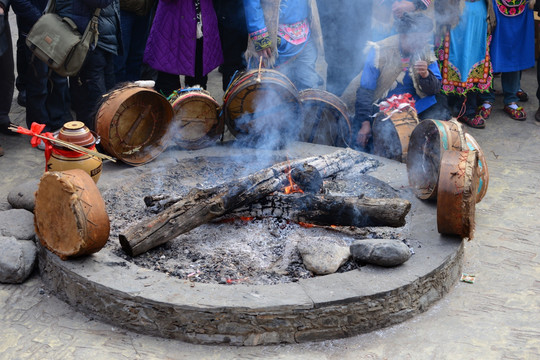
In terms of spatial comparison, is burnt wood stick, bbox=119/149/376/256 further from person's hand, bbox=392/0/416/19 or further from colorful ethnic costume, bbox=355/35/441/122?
person's hand, bbox=392/0/416/19

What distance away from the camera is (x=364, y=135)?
248 inches

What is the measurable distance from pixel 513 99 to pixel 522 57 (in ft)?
1.63

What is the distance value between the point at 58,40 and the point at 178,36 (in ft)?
3.87

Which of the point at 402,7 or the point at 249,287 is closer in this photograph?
the point at 249,287

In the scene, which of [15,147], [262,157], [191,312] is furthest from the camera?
[15,147]

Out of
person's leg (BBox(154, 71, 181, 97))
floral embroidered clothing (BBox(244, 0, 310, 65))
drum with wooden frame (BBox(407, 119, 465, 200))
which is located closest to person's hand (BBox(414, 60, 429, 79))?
floral embroidered clothing (BBox(244, 0, 310, 65))

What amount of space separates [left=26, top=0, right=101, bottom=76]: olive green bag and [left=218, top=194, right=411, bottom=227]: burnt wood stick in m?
2.21

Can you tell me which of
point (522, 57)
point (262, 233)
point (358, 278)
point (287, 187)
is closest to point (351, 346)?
point (358, 278)

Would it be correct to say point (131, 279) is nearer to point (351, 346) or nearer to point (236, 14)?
point (351, 346)

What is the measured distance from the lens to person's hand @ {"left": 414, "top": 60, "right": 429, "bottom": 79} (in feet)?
20.7

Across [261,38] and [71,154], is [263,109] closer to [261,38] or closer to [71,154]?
[261,38]

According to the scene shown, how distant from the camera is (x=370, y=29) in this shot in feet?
23.3

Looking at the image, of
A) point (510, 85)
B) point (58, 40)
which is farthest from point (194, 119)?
point (510, 85)

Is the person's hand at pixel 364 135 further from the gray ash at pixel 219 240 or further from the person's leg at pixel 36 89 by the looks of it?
the person's leg at pixel 36 89
